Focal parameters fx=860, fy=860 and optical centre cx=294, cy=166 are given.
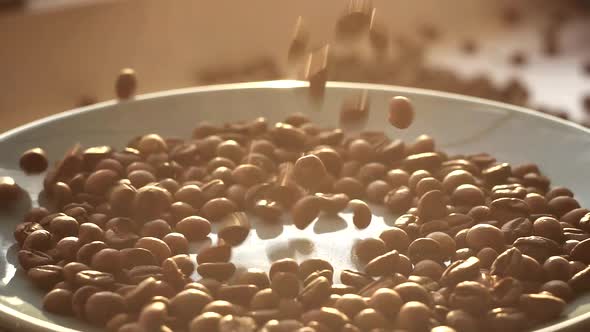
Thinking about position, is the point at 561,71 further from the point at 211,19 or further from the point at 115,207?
the point at 115,207

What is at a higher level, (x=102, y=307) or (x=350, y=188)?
(x=350, y=188)

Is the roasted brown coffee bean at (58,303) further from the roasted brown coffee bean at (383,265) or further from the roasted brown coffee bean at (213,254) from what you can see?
the roasted brown coffee bean at (383,265)

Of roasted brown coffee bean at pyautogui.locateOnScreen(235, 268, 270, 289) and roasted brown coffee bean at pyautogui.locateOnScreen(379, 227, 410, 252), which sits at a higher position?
roasted brown coffee bean at pyautogui.locateOnScreen(379, 227, 410, 252)

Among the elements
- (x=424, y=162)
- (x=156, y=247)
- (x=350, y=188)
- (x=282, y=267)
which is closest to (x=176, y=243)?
(x=156, y=247)

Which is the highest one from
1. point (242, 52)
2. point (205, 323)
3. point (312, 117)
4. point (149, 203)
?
point (242, 52)

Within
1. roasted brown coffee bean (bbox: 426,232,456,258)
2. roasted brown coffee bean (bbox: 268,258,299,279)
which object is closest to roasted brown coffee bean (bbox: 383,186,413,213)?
roasted brown coffee bean (bbox: 426,232,456,258)

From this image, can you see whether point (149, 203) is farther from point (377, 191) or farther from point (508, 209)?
point (508, 209)

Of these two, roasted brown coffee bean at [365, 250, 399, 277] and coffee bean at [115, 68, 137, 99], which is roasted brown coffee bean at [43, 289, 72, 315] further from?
coffee bean at [115, 68, 137, 99]
